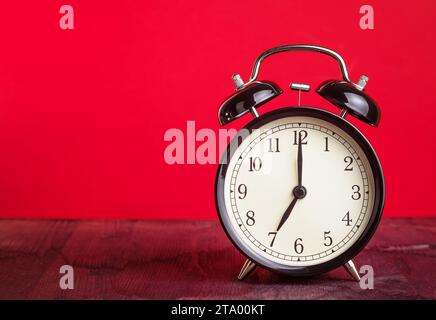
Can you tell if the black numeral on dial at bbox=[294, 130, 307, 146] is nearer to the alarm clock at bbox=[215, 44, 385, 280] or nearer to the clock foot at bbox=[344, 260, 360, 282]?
the alarm clock at bbox=[215, 44, 385, 280]

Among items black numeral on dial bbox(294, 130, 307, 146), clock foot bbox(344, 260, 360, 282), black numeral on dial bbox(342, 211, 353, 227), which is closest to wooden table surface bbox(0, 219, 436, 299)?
clock foot bbox(344, 260, 360, 282)

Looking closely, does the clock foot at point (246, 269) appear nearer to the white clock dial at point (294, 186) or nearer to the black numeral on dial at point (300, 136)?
the white clock dial at point (294, 186)

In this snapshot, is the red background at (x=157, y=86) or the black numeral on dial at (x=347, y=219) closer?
Result: the black numeral on dial at (x=347, y=219)

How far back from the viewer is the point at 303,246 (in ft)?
4.71

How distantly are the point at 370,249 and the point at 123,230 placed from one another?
2.15ft

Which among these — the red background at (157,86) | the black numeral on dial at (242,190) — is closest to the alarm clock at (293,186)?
the black numeral on dial at (242,190)

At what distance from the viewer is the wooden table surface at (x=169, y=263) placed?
136 centimetres

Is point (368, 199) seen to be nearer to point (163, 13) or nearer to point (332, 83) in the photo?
point (332, 83)

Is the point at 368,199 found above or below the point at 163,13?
below

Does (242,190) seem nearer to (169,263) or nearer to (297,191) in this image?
(297,191)

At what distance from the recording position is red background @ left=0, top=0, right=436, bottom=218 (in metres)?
1.95

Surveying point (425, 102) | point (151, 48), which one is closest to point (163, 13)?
point (151, 48)

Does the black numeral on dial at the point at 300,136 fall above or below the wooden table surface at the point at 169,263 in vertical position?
above

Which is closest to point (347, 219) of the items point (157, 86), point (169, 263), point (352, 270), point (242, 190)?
point (352, 270)
